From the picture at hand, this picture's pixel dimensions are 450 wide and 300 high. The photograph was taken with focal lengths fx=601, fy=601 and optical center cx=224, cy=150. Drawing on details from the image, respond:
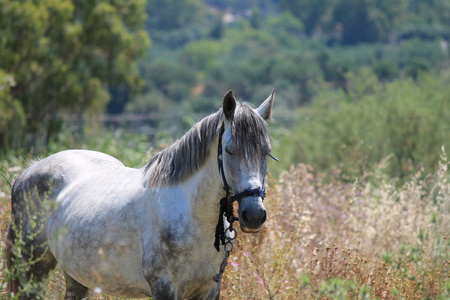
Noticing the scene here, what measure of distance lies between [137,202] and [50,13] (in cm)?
1307

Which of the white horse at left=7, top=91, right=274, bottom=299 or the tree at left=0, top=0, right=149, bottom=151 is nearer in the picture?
the white horse at left=7, top=91, right=274, bottom=299

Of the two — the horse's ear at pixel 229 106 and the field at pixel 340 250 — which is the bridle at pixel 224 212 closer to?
the horse's ear at pixel 229 106

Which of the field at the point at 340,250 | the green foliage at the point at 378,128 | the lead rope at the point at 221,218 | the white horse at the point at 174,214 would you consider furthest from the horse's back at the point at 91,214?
the green foliage at the point at 378,128

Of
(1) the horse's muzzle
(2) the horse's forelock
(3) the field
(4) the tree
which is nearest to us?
(1) the horse's muzzle

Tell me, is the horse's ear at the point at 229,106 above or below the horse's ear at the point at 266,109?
Result: below

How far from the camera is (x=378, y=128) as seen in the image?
1174 centimetres

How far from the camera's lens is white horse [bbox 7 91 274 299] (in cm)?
320

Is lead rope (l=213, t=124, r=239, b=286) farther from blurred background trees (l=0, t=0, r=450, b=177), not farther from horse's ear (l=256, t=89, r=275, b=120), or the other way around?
blurred background trees (l=0, t=0, r=450, b=177)

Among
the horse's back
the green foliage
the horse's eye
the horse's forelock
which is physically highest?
the green foliage

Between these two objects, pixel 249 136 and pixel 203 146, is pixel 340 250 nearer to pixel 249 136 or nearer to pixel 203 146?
pixel 203 146

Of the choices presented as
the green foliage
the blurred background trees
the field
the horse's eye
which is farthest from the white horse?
the green foliage

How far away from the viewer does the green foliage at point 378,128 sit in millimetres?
11164

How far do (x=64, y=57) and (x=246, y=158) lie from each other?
14678 mm

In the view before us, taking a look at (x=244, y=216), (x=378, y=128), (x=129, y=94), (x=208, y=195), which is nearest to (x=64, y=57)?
(x=129, y=94)
